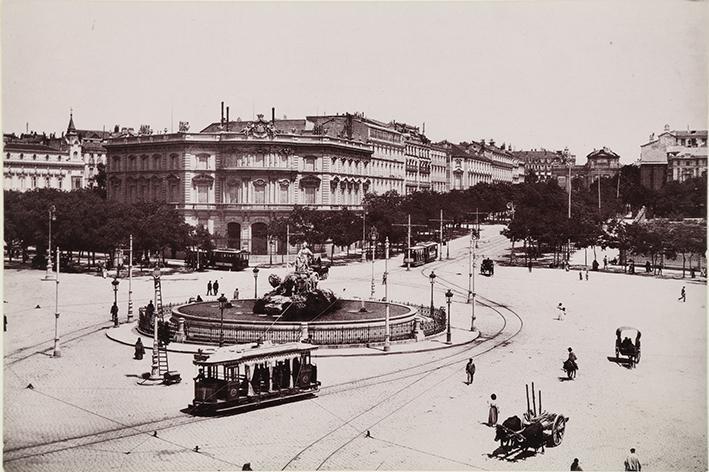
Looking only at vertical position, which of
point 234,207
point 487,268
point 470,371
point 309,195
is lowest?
Result: point 470,371

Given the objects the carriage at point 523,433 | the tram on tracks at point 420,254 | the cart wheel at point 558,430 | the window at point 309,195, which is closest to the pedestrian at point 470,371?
the cart wheel at point 558,430

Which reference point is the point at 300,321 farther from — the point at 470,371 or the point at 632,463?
the point at 632,463

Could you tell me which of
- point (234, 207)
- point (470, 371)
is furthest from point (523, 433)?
point (234, 207)

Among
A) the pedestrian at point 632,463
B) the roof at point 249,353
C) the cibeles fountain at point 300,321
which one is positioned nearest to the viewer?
the pedestrian at point 632,463

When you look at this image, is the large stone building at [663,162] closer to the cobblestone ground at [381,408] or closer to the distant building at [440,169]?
the cobblestone ground at [381,408]

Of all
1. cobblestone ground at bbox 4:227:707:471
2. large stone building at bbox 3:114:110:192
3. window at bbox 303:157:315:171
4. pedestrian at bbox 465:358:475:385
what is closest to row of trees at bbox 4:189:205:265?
large stone building at bbox 3:114:110:192

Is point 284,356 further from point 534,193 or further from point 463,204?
point 463,204
